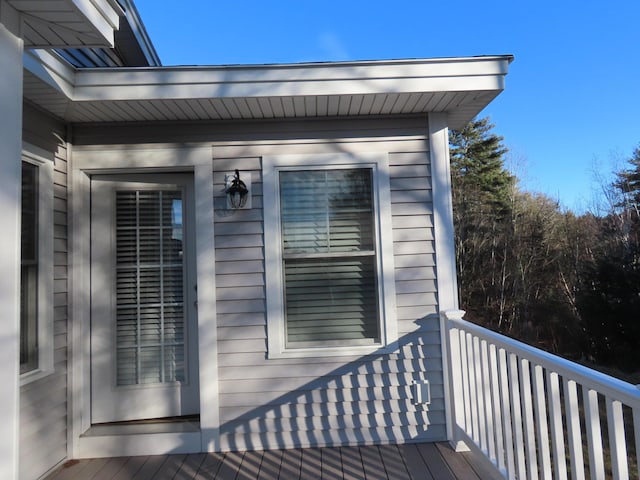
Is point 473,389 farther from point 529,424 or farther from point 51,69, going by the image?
point 51,69

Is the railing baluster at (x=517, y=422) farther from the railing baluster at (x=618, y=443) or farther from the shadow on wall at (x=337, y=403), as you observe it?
the shadow on wall at (x=337, y=403)

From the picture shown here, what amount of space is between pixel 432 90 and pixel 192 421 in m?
2.80

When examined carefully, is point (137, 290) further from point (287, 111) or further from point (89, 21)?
point (89, 21)

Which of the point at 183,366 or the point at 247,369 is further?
the point at 183,366

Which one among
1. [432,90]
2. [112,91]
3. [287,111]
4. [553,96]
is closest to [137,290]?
[112,91]

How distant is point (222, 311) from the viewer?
9.80ft

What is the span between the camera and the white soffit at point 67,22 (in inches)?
63.4

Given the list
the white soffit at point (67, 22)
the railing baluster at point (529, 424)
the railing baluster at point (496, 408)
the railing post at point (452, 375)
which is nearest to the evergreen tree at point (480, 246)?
the railing post at point (452, 375)

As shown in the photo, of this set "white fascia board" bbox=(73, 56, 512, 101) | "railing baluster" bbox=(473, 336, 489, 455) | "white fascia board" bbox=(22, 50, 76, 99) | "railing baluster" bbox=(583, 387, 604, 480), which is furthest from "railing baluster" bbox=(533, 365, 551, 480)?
"white fascia board" bbox=(22, 50, 76, 99)

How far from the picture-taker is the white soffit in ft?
5.28

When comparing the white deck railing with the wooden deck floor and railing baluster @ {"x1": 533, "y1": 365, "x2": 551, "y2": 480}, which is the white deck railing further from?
the wooden deck floor

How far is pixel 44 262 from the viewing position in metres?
2.72

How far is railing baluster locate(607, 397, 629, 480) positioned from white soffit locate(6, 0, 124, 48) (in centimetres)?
228

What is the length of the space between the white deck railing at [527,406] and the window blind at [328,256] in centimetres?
64
